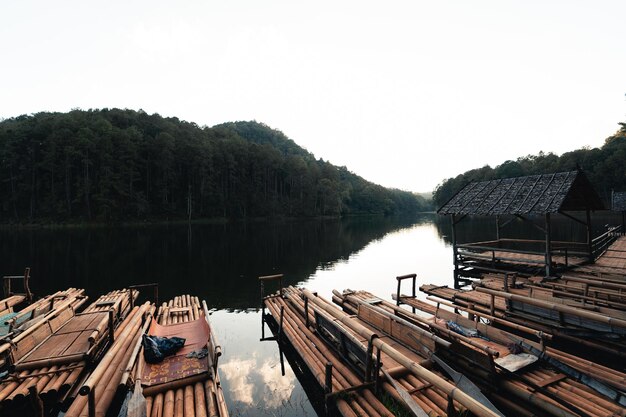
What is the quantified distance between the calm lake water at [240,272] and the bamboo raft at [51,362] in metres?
3.95

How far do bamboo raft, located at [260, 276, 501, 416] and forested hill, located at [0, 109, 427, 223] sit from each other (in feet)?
261

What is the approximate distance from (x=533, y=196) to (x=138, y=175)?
89397mm

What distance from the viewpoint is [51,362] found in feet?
28.9

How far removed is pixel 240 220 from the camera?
98.2m

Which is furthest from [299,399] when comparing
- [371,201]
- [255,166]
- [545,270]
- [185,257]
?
[371,201]

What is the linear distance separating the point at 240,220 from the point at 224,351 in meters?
87.4

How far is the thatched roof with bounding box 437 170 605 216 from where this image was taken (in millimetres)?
17906

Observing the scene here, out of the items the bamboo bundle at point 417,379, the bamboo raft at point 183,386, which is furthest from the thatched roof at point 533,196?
the bamboo raft at point 183,386

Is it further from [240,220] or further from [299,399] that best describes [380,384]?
[240,220]

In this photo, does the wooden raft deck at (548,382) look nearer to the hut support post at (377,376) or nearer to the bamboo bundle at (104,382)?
the hut support post at (377,376)

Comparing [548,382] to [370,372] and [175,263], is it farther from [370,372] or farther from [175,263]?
[175,263]

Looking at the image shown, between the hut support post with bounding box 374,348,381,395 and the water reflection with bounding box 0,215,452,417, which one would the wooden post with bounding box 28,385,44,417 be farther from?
the hut support post with bounding box 374,348,381,395

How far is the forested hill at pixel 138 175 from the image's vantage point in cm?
7719

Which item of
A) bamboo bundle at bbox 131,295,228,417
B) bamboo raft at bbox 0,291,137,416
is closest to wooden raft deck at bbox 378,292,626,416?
bamboo bundle at bbox 131,295,228,417
